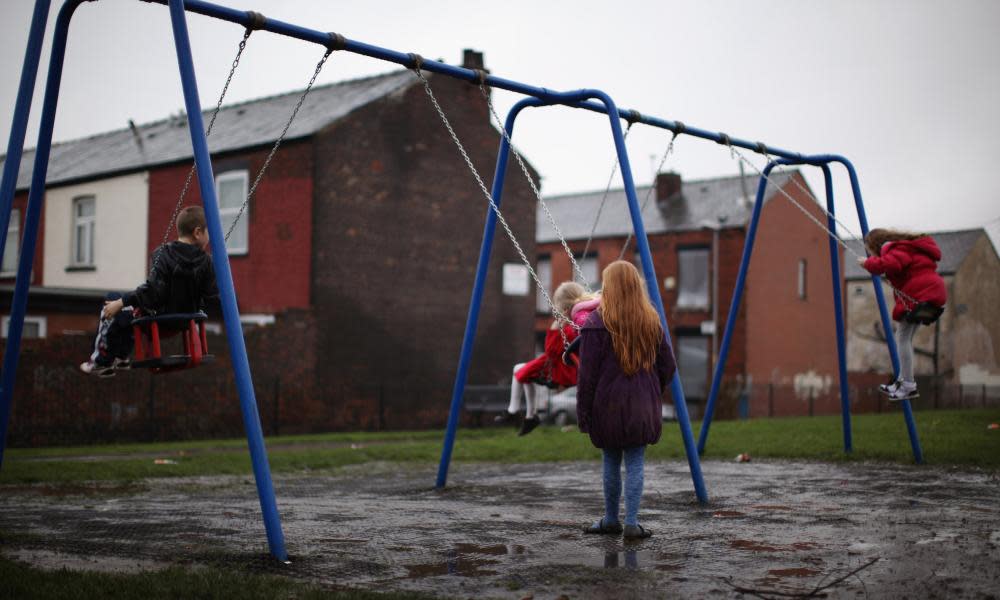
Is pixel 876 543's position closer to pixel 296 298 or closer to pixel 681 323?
pixel 296 298

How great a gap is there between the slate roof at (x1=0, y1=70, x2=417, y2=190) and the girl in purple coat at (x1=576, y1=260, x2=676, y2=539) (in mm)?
18595

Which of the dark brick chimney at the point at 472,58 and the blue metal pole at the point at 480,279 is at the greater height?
the dark brick chimney at the point at 472,58

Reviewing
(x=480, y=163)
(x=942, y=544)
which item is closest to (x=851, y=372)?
(x=480, y=163)

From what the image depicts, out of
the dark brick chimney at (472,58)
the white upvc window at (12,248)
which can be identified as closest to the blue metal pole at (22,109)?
the dark brick chimney at (472,58)

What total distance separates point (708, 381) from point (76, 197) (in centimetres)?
2338

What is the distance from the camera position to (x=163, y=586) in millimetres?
4453

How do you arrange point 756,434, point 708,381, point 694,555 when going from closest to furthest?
1. point 694,555
2. point 756,434
3. point 708,381

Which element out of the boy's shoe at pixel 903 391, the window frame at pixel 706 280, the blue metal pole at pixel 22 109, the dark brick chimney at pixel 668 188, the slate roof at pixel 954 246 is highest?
the dark brick chimney at pixel 668 188

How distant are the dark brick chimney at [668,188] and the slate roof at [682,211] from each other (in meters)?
0.31

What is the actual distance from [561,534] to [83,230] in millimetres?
25900

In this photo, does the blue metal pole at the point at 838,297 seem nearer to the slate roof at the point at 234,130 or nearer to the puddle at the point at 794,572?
the puddle at the point at 794,572

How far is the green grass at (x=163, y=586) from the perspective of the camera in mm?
4312

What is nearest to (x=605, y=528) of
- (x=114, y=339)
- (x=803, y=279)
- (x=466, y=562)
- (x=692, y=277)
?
(x=466, y=562)

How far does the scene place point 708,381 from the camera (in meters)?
37.4
